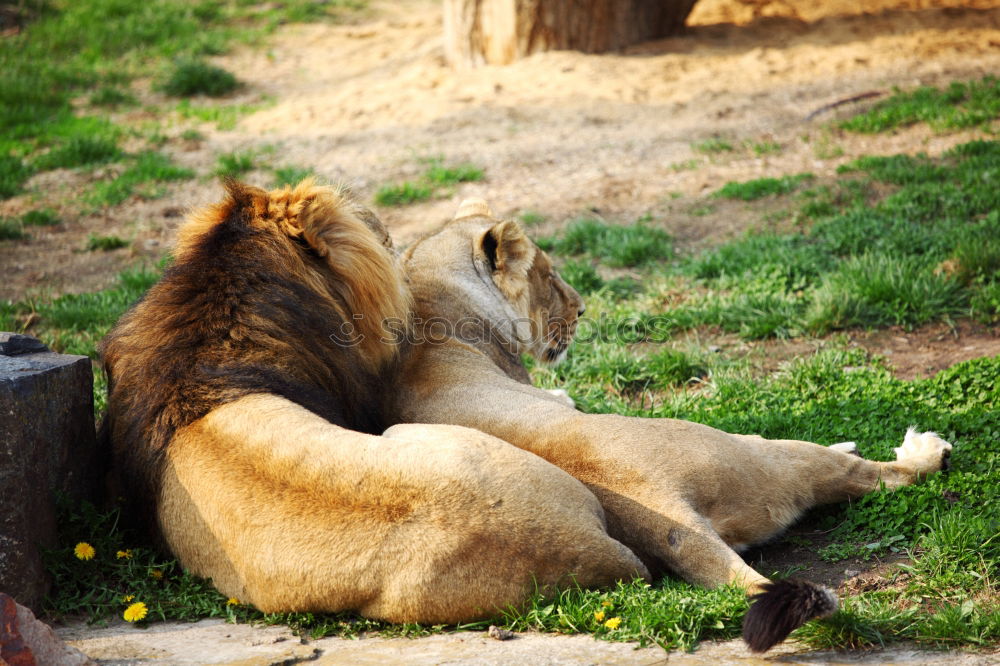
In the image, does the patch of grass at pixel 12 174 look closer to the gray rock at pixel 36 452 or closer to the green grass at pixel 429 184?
the green grass at pixel 429 184

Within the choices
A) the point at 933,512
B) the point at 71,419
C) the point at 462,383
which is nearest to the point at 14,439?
the point at 71,419

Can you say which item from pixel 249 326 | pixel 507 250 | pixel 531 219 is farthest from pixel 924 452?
pixel 531 219

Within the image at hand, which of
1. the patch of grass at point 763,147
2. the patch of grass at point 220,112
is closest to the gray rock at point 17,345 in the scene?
the patch of grass at point 763,147

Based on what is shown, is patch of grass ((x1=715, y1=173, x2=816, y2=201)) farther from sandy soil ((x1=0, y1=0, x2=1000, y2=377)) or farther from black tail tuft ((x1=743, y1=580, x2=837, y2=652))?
black tail tuft ((x1=743, y1=580, x2=837, y2=652))

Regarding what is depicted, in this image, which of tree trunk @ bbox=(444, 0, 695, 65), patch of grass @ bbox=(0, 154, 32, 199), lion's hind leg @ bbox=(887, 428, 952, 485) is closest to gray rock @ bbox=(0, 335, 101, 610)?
lion's hind leg @ bbox=(887, 428, 952, 485)

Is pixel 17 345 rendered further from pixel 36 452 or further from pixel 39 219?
pixel 39 219

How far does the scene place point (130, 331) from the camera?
4164 mm

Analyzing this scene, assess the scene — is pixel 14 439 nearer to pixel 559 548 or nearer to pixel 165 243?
pixel 559 548

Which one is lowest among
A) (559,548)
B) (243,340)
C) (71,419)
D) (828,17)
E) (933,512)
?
(933,512)

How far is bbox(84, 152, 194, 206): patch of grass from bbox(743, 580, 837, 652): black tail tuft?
8219 mm

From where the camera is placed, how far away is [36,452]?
12.4ft

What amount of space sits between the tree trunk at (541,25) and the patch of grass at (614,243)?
365cm

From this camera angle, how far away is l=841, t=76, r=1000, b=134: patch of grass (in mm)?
9055

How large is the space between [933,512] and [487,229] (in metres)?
2.60
